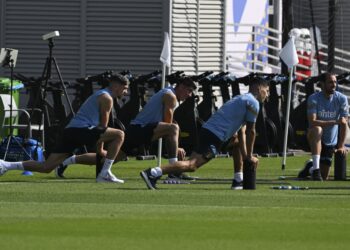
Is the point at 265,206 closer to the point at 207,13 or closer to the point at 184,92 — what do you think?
the point at 184,92

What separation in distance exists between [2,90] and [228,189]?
11157mm

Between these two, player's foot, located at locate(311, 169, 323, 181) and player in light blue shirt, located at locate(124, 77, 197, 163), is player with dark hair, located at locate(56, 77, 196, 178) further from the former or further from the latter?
player's foot, located at locate(311, 169, 323, 181)

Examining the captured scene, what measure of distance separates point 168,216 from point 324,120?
9.13 meters

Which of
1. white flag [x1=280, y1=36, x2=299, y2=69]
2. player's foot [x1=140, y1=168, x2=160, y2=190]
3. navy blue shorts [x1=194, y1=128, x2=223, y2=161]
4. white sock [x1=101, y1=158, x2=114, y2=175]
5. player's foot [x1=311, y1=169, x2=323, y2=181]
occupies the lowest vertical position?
player's foot [x1=311, y1=169, x2=323, y2=181]

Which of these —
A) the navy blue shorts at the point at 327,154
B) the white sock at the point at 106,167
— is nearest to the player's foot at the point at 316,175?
the navy blue shorts at the point at 327,154

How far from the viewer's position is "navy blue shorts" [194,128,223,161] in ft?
68.8

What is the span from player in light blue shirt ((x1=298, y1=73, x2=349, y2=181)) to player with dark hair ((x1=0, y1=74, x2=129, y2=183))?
3362 millimetres

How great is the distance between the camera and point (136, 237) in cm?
1325

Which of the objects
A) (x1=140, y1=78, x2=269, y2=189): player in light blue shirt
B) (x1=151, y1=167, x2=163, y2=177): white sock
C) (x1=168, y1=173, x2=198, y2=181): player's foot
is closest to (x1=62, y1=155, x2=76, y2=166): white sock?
(x1=168, y1=173, x2=198, y2=181): player's foot

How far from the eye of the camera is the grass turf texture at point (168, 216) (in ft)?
42.4

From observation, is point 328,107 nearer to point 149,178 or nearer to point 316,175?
A: point 316,175

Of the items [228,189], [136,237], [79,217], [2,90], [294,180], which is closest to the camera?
[136,237]

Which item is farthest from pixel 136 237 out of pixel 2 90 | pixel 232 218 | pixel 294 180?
pixel 2 90

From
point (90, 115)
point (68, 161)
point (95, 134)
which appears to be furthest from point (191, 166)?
point (68, 161)
